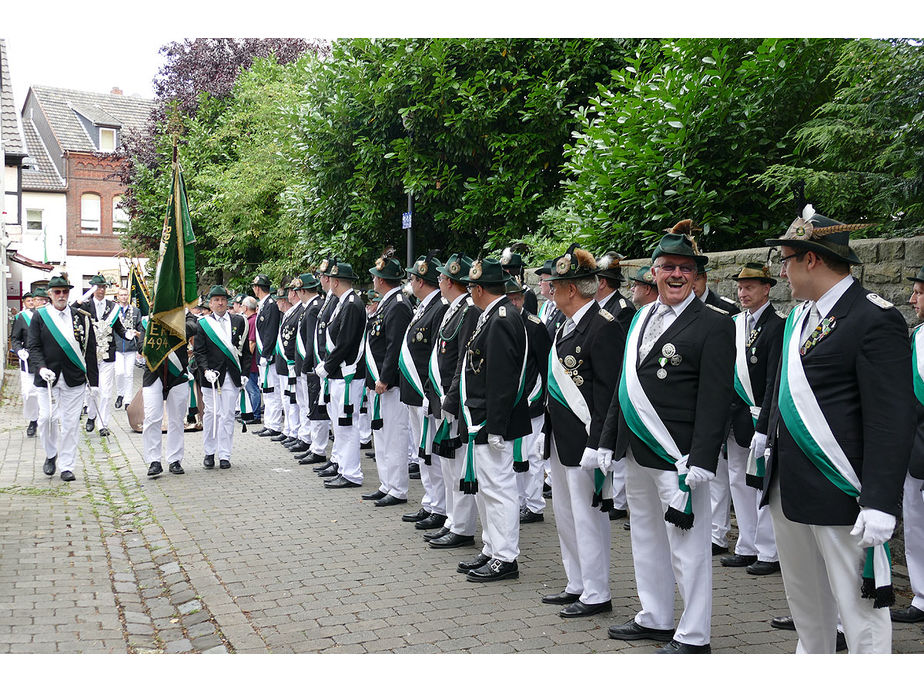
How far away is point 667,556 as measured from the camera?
16.3 ft

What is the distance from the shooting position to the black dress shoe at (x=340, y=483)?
32.1 ft

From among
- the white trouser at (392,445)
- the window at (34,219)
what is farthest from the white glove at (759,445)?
the window at (34,219)

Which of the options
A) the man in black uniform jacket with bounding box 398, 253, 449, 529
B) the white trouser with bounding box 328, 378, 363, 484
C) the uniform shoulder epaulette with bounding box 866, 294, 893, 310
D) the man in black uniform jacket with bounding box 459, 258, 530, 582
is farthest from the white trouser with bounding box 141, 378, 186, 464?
the uniform shoulder epaulette with bounding box 866, 294, 893, 310

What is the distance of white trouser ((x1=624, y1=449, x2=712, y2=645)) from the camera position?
464 cm

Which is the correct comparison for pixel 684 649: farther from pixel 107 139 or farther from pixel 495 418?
pixel 107 139

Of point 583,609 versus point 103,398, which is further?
point 103,398

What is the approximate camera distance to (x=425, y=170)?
565 inches

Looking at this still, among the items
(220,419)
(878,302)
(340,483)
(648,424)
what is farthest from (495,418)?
(220,419)

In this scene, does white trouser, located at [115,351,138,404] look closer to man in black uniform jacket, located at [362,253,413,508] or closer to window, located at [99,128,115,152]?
man in black uniform jacket, located at [362,253,413,508]

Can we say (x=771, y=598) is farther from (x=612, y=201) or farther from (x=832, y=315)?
(x=612, y=201)

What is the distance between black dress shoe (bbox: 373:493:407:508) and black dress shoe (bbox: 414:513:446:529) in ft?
3.18

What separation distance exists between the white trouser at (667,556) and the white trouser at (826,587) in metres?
0.60

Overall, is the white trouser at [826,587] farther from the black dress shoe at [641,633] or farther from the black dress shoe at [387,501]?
the black dress shoe at [387,501]

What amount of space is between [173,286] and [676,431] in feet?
24.2
